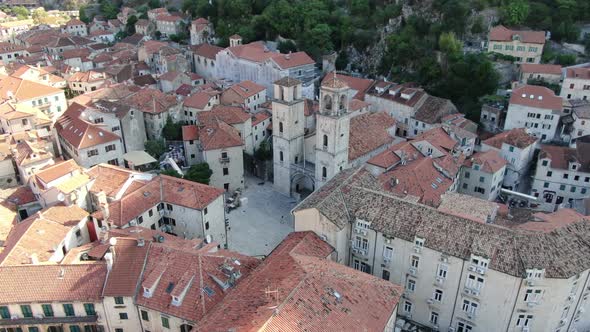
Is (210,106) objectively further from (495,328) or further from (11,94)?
(495,328)

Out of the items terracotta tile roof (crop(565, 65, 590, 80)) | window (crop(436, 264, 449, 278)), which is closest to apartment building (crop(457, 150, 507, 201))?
terracotta tile roof (crop(565, 65, 590, 80))

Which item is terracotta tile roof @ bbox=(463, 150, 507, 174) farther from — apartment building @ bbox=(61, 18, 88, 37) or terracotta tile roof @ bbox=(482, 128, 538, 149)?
apartment building @ bbox=(61, 18, 88, 37)

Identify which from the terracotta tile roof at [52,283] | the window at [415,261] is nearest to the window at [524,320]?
the window at [415,261]

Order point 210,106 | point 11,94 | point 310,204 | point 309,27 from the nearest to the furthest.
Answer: point 310,204 < point 11,94 < point 210,106 < point 309,27

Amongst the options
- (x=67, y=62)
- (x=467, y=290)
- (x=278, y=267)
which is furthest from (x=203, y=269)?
(x=67, y=62)

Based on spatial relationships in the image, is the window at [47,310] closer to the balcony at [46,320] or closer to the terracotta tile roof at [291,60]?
the balcony at [46,320]
